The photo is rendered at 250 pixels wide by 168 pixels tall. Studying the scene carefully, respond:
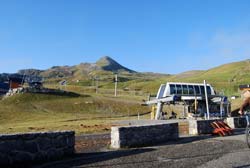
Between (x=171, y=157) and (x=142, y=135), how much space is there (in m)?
3.96

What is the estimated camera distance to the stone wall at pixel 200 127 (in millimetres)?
20781

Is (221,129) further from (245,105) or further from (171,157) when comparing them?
(171,157)

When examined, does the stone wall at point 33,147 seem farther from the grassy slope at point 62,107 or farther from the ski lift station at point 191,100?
the grassy slope at point 62,107

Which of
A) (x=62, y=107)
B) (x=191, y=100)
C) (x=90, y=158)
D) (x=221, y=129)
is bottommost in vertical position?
(x=90, y=158)

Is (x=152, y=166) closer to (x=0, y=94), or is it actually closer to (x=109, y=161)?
(x=109, y=161)

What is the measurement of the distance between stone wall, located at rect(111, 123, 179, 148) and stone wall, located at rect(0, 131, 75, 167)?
7.52ft

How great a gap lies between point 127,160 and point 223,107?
34894mm

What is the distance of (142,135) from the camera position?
16.4 m

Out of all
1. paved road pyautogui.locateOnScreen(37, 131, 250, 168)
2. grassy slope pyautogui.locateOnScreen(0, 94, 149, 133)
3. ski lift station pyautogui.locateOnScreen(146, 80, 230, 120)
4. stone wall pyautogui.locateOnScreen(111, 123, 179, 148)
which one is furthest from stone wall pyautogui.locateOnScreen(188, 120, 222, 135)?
grassy slope pyautogui.locateOnScreen(0, 94, 149, 133)

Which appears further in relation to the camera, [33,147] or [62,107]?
[62,107]

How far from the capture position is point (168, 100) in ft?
145

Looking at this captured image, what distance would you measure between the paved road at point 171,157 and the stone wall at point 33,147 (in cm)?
55

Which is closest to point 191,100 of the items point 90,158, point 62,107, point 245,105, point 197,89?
point 197,89

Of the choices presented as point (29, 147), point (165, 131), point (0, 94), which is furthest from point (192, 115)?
point (0, 94)
